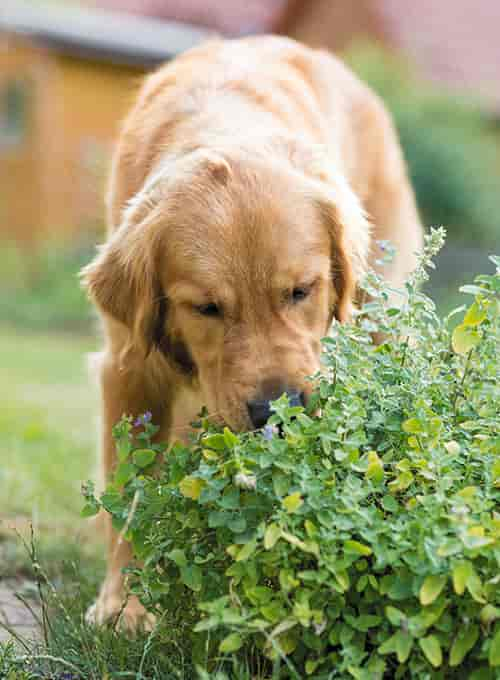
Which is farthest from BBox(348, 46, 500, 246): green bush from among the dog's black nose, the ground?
the dog's black nose

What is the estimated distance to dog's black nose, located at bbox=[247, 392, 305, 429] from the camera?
2.95 metres

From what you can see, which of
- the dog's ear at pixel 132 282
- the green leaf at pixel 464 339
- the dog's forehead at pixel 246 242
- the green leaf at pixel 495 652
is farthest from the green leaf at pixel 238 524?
→ the dog's ear at pixel 132 282

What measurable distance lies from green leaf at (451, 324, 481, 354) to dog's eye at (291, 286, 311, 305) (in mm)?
810

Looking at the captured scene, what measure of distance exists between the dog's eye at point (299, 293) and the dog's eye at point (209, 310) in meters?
0.24

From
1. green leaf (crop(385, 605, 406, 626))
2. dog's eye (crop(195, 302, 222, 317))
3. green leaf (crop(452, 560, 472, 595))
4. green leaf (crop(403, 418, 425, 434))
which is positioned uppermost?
green leaf (crop(403, 418, 425, 434))

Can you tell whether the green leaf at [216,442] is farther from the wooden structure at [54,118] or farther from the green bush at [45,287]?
the wooden structure at [54,118]

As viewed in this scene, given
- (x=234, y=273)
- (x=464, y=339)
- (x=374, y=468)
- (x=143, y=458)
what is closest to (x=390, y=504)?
(x=374, y=468)

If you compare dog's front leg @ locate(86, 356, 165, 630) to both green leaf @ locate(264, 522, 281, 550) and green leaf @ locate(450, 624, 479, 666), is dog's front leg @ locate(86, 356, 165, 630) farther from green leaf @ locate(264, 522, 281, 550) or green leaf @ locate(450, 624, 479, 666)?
green leaf @ locate(450, 624, 479, 666)

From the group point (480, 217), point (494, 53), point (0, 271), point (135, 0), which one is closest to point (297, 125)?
point (480, 217)

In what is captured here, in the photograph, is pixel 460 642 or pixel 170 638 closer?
pixel 460 642

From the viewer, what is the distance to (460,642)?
220 cm

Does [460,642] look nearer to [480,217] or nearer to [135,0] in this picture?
[480,217]

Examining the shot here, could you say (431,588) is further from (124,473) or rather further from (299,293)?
(299,293)

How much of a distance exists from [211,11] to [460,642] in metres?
21.2
